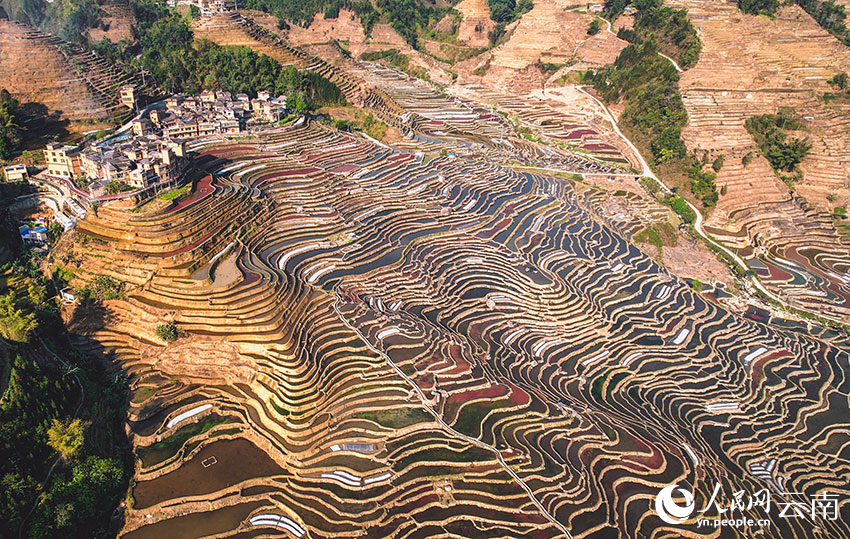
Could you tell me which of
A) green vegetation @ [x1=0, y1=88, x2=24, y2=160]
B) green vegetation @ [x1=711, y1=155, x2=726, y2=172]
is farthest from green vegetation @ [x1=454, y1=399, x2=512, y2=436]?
green vegetation @ [x1=711, y1=155, x2=726, y2=172]

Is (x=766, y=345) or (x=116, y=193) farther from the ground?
(x=116, y=193)

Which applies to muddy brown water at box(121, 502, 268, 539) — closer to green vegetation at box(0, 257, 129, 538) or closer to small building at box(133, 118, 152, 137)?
green vegetation at box(0, 257, 129, 538)

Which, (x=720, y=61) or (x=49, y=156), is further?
(x=720, y=61)

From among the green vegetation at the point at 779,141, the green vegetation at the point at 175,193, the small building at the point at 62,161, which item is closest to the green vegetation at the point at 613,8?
the green vegetation at the point at 779,141

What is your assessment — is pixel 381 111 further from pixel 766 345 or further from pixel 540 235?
pixel 766 345

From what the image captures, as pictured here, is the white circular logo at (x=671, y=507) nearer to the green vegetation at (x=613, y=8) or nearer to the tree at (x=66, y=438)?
the tree at (x=66, y=438)

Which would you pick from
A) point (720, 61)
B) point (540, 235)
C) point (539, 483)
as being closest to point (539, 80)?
point (720, 61)
